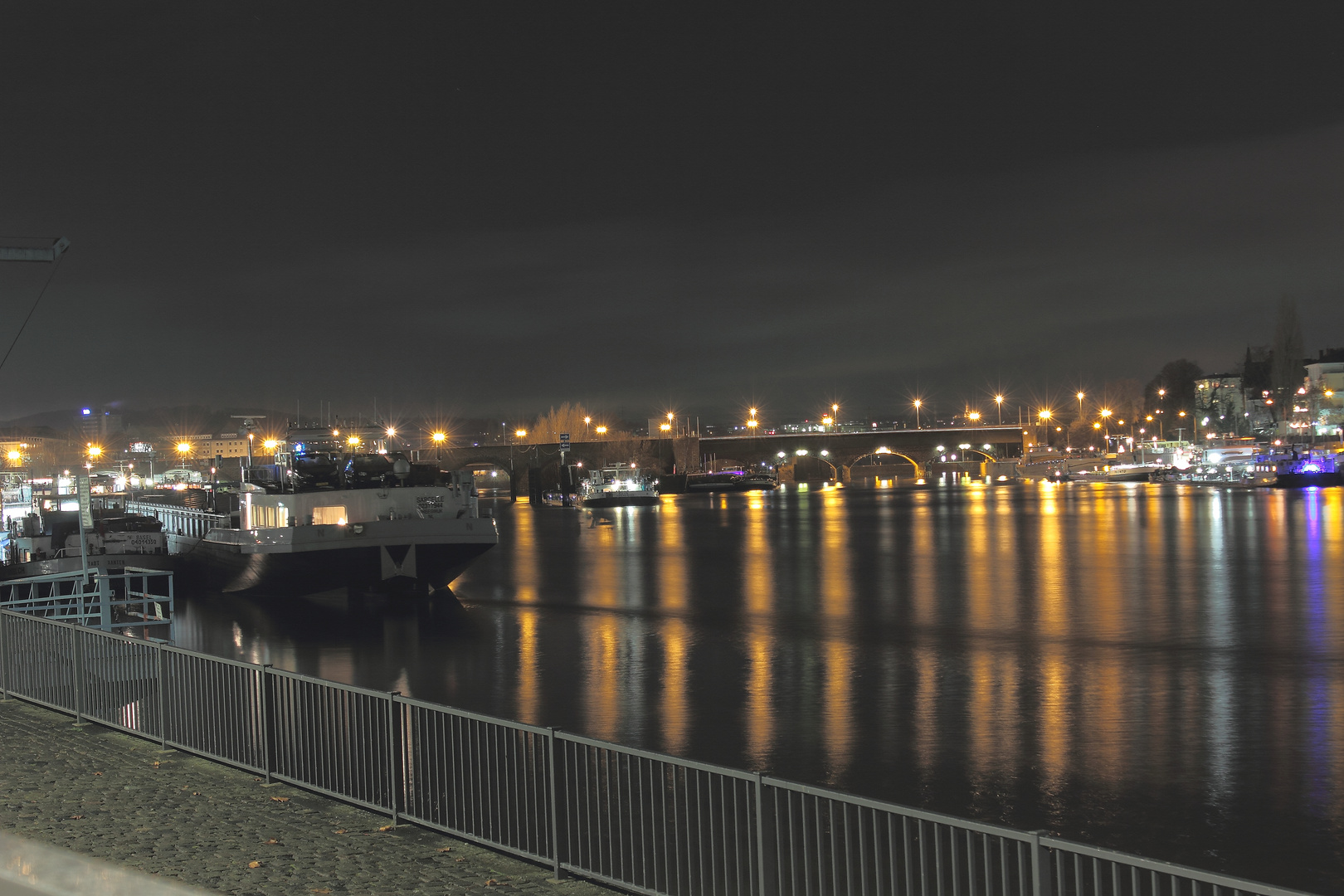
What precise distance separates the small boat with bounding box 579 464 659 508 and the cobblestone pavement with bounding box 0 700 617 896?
88.8m

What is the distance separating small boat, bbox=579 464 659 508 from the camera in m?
102

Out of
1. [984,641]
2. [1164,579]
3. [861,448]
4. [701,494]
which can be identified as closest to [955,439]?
[861,448]

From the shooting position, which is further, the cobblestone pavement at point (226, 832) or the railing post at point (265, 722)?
the railing post at point (265, 722)

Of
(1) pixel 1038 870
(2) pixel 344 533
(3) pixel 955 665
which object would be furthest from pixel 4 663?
(2) pixel 344 533

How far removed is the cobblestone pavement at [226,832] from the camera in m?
7.84

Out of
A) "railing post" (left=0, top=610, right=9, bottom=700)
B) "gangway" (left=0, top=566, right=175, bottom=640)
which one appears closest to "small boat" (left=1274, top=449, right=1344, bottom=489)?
"gangway" (left=0, top=566, right=175, bottom=640)

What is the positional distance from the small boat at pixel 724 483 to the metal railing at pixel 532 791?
120 meters

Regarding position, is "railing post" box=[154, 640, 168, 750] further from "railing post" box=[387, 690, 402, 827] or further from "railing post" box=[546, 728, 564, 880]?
"railing post" box=[546, 728, 564, 880]

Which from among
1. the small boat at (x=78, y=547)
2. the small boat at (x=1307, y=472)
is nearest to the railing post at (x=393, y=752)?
the small boat at (x=78, y=547)

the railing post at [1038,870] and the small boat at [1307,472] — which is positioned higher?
the railing post at [1038,870]

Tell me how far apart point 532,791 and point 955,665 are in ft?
35.3

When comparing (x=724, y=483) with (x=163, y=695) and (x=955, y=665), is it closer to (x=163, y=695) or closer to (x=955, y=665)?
(x=955, y=665)

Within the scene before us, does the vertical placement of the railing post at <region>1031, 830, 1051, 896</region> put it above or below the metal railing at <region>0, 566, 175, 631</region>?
above

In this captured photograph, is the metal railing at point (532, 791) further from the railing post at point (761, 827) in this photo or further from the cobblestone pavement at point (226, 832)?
the cobblestone pavement at point (226, 832)
